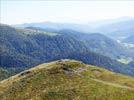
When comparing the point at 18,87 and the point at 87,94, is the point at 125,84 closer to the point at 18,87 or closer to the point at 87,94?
the point at 87,94

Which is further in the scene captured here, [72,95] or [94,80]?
[94,80]

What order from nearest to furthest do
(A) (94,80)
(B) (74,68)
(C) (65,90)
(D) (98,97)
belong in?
(D) (98,97) < (C) (65,90) < (A) (94,80) < (B) (74,68)

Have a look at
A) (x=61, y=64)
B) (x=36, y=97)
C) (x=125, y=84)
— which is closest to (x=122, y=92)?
(x=125, y=84)

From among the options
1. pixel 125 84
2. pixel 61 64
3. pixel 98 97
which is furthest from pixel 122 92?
pixel 61 64

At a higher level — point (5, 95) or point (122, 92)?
point (122, 92)

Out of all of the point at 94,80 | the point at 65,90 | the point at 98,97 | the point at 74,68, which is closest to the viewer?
the point at 98,97

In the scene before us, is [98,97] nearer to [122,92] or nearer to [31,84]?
[122,92]
